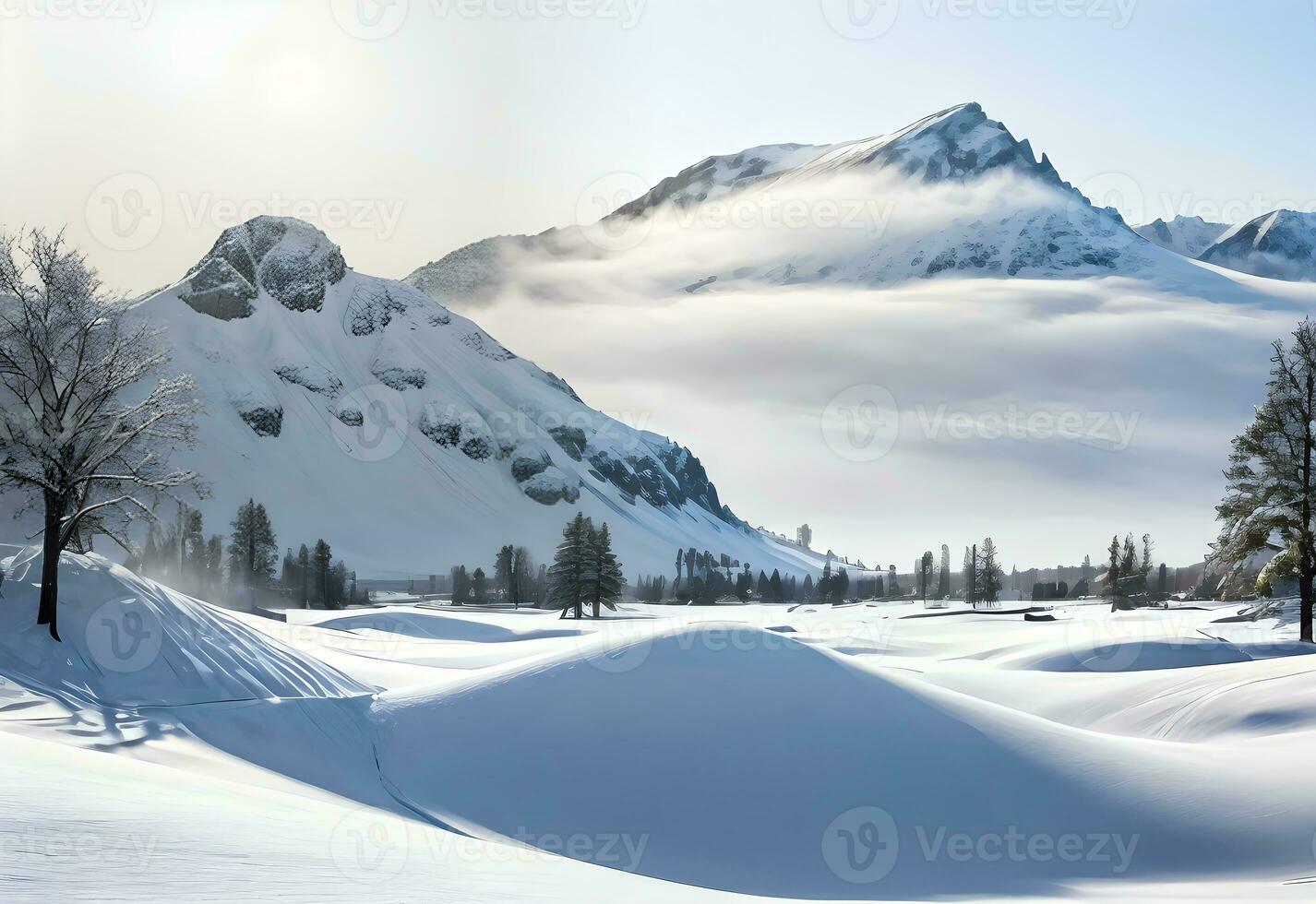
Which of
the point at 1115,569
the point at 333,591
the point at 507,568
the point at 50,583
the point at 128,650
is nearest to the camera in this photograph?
the point at 50,583

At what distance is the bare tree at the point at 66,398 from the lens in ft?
66.4

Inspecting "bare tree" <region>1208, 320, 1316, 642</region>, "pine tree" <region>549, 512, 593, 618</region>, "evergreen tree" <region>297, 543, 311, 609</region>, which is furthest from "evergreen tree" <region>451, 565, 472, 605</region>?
"bare tree" <region>1208, 320, 1316, 642</region>

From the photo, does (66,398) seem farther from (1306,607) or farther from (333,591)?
(333,591)

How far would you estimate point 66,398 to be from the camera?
20.5 meters

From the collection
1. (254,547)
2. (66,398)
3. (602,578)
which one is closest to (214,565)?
(254,547)

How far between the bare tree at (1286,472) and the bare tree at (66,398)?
112ft

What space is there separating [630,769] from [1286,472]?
28.3 m

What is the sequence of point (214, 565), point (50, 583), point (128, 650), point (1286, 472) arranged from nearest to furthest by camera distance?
point (50, 583) → point (128, 650) → point (1286, 472) → point (214, 565)

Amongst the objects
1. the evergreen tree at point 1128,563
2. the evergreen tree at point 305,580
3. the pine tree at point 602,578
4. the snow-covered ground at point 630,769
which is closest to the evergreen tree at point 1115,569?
the evergreen tree at point 1128,563

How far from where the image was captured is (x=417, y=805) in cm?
1677

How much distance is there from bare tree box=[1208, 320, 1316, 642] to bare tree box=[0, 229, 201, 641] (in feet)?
112

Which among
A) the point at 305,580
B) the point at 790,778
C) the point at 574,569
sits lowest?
the point at 305,580

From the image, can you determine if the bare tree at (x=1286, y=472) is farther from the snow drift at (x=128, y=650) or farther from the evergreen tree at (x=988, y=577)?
the evergreen tree at (x=988, y=577)

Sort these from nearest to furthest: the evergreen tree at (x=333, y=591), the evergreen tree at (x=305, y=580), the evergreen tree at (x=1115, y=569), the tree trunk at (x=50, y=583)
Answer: the tree trunk at (x=50, y=583), the evergreen tree at (x=1115, y=569), the evergreen tree at (x=333, y=591), the evergreen tree at (x=305, y=580)
